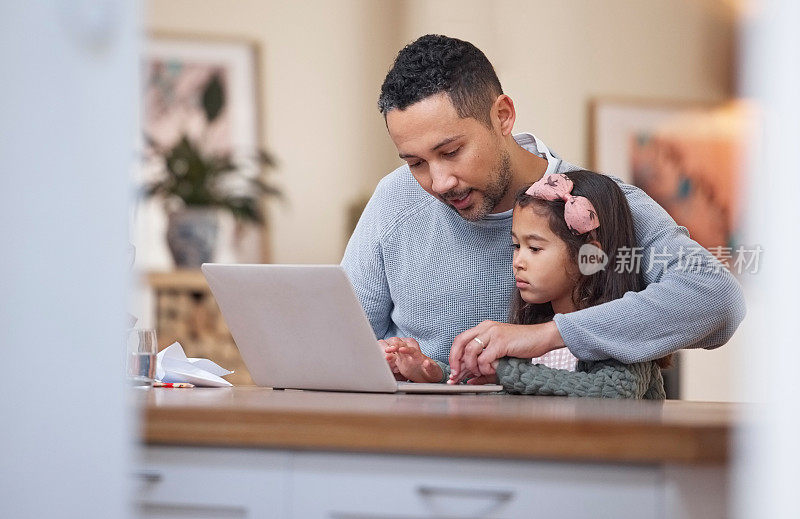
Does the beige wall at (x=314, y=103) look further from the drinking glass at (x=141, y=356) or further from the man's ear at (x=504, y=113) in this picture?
the drinking glass at (x=141, y=356)

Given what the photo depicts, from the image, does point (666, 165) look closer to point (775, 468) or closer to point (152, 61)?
point (152, 61)

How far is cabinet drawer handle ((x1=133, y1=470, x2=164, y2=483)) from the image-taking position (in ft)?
3.82

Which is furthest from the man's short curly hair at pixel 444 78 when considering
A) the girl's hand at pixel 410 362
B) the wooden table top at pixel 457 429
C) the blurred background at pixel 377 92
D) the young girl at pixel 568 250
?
the blurred background at pixel 377 92

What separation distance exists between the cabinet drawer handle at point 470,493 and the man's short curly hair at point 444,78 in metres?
0.99

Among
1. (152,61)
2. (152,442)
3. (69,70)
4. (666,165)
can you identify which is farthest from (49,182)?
(666,165)

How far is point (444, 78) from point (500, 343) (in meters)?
0.58

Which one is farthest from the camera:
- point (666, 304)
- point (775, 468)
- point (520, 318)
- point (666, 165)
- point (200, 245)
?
point (666, 165)

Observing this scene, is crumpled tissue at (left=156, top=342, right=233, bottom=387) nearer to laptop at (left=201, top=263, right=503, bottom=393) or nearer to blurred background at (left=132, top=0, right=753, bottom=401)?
laptop at (left=201, top=263, right=503, bottom=393)

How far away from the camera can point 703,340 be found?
5.62 ft

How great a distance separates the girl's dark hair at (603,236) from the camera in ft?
5.63

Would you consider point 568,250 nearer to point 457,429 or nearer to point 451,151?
point 451,151

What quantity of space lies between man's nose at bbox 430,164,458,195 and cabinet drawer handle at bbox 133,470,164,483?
0.91 m

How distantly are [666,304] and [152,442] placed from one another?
2.61ft

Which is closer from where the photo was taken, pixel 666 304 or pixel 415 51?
pixel 666 304
